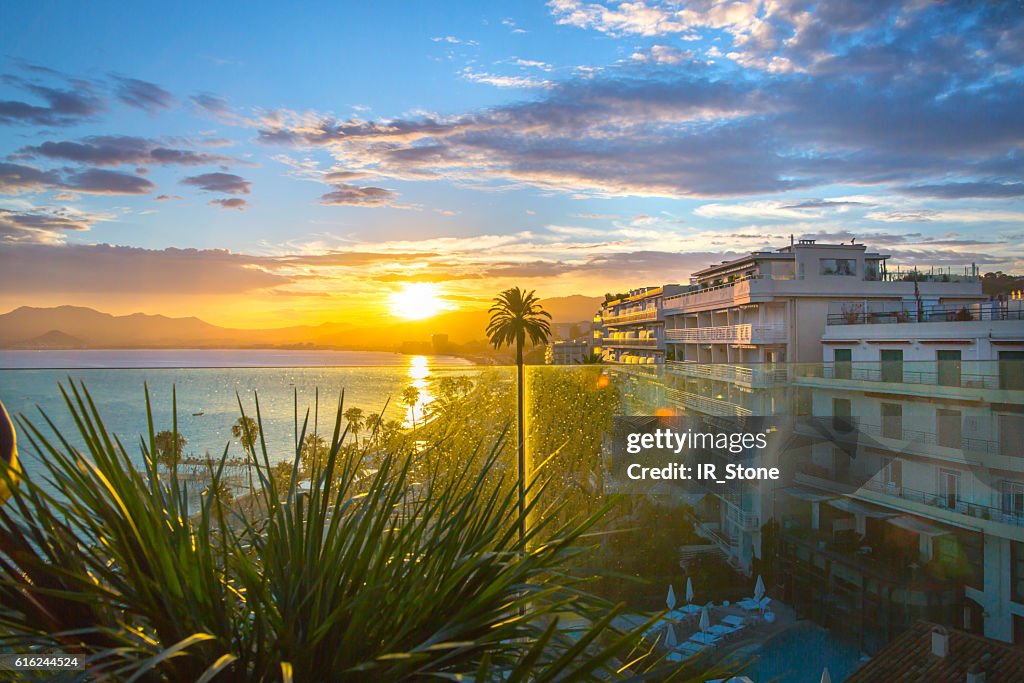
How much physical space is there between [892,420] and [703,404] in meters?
0.88

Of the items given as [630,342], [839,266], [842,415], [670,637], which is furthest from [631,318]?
[670,637]

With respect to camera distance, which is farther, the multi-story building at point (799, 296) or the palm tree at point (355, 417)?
the multi-story building at point (799, 296)

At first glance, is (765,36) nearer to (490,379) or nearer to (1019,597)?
(490,379)

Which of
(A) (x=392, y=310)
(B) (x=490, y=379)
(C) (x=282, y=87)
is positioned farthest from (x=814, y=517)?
(A) (x=392, y=310)

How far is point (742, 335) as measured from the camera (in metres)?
15.6

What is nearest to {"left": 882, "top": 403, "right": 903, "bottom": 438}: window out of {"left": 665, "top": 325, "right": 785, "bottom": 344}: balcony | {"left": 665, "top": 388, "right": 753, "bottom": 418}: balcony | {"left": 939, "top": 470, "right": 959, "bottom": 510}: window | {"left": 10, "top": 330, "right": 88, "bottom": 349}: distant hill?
{"left": 939, "top": 470, "right": 959, "bottom": 510}: window

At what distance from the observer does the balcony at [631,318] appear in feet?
81.6

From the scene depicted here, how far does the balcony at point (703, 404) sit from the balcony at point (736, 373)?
0.33ft

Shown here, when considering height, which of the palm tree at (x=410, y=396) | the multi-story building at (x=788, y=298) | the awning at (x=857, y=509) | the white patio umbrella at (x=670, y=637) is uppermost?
the multi-story building at (x=788, y=298)

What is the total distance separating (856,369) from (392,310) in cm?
595

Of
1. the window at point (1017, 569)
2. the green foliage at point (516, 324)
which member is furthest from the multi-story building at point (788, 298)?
the window at point (1017, 569)

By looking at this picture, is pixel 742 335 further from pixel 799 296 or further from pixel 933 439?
pixel 933 439

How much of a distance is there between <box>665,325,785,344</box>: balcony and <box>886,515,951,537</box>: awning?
11.9 m

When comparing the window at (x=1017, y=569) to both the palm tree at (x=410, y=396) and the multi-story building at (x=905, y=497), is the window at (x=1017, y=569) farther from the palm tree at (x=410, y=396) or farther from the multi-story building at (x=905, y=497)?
the palm tree at (x=410, y=396)
